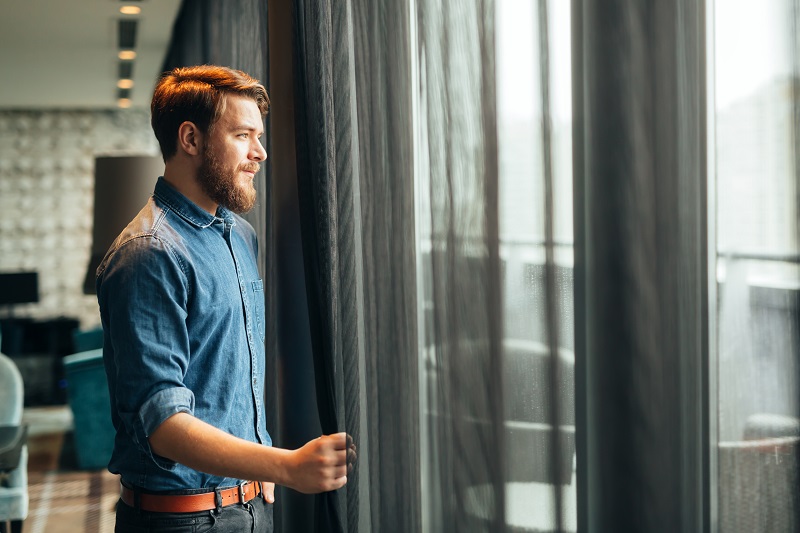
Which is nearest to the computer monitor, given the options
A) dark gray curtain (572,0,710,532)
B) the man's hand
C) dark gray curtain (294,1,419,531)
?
→ dark gray curtain (294,1,419,531)

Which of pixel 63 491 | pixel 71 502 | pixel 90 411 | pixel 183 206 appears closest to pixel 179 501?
pixel 183 206

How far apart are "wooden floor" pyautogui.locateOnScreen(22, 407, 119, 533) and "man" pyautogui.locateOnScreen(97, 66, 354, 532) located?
8.25ft

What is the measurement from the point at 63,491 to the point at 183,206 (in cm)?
337

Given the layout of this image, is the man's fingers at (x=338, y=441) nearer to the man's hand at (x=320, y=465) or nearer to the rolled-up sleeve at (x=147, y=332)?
the man's hand at (x=320, y=465)

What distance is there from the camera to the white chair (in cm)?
266

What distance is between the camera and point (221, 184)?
1.25 meters

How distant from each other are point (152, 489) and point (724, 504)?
88 cm

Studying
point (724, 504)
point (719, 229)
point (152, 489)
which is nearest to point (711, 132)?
point (719, 229)

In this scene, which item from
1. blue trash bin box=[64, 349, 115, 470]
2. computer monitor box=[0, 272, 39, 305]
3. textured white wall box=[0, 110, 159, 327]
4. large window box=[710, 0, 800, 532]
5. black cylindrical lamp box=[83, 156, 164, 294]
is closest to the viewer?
large window box=[710, 0, 800, 532]

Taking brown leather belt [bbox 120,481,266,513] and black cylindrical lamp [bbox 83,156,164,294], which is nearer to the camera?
brown leather belt [bbox 120,481,266,513]

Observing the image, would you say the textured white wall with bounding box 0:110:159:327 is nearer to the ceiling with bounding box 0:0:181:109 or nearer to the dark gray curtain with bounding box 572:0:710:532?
the ceiling with bounding box 0:0:181:109

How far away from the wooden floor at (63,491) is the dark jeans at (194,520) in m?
2.44

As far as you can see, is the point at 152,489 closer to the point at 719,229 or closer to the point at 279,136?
the point at 279,136

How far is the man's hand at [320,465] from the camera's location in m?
0.94
